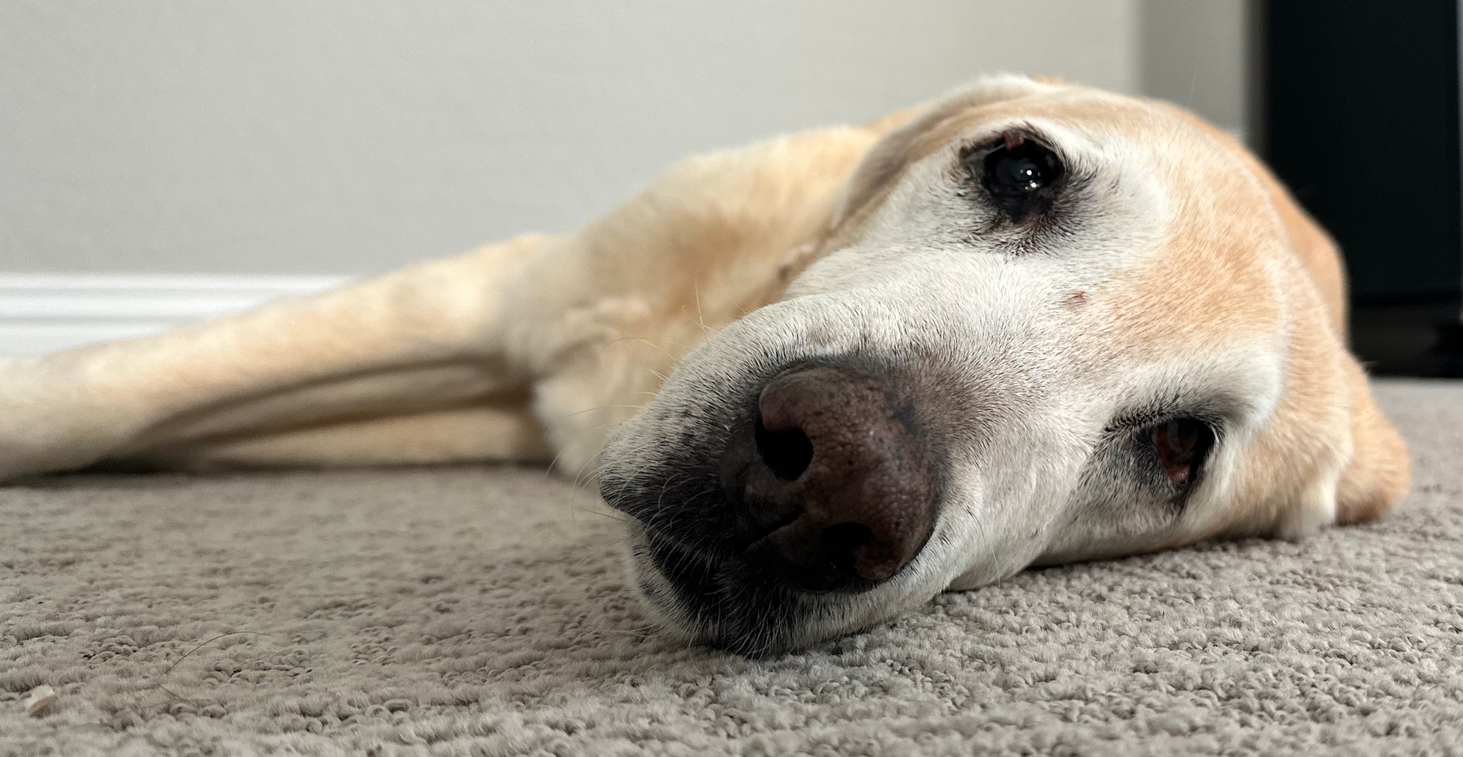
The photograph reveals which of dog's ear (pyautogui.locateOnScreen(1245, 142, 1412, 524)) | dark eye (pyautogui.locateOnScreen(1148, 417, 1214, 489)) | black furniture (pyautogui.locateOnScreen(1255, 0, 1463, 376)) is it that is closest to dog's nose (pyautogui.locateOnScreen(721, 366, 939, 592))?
dark eye (pyautogui.locateOnScreen(1148, 417, 1214, 489))

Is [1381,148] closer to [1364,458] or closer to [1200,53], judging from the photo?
[1200,53]

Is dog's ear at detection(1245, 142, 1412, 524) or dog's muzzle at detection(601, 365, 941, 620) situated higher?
dog's muzzle at detection(601, 365, 941, 620)

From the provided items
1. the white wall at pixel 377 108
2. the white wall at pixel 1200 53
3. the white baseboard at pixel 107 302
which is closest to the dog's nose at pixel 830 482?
the white baseboard at pixel 107 302

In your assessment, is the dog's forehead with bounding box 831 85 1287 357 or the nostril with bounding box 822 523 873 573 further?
the dog's forehead with bounding box 831 85 1287 357

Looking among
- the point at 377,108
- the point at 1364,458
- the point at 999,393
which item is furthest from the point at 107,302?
the point at 1364,458

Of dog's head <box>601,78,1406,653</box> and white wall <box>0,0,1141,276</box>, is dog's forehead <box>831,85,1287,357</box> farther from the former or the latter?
white wall <box>0,0,1141,276</box>

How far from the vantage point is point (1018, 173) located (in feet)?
4.88

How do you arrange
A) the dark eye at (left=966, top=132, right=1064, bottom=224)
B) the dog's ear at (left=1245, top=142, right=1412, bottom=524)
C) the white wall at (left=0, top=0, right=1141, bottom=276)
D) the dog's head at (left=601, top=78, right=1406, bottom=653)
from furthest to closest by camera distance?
the white wall at (left=0, top=0, right=1141, bottom=276)
the dog's ear at (left=1245, top=142, right=1412, bottom=524)
the dark eye at (left=966, top=132, right=1064, bottom=224)
the dog's head at (left=601, top=78, right=1406, bottom=653)

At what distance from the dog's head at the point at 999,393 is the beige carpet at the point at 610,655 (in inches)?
3.2

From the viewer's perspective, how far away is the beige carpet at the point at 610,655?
2.75ft

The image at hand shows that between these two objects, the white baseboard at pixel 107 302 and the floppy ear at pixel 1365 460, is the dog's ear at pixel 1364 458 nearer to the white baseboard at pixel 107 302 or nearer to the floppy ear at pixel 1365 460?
the floppy ear at pixel 1365 460

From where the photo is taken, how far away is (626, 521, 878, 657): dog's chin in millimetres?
1021

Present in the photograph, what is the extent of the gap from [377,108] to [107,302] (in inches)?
44.1

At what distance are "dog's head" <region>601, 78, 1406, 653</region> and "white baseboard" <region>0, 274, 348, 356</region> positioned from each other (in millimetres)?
2501
